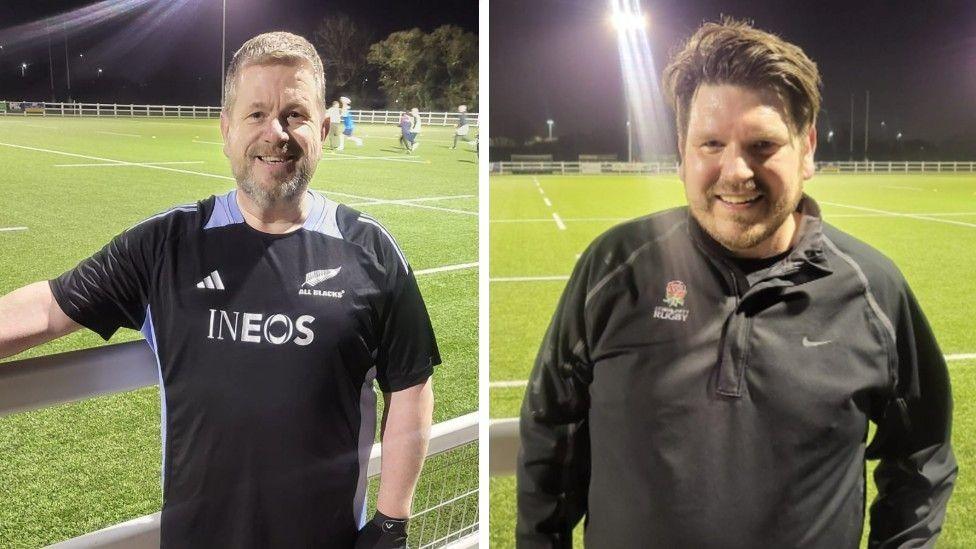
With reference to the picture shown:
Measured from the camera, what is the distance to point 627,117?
4.54 feet

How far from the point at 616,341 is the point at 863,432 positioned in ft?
1.30

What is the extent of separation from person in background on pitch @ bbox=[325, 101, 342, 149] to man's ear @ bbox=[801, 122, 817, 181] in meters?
0.79

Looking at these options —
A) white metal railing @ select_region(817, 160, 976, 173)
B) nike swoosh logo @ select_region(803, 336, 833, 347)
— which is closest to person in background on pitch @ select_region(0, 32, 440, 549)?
nike swoosh logo @ select_region(803, 336, 833, 347)

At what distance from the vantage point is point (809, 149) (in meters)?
1.21

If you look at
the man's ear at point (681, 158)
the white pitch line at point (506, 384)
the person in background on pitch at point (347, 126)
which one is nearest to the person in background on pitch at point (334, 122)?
the person in background on pitch at point (347, 126)

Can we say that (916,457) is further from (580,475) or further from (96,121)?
(96,121)

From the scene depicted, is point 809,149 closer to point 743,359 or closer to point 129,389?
point 743,359

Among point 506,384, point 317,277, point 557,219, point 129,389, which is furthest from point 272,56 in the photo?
point 557,219

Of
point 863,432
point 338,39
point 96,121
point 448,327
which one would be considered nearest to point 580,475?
point 863,432

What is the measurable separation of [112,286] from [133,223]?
9.0 inches

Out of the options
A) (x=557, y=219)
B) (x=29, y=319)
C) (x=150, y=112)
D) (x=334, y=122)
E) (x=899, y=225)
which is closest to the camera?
(x=29, y=319)

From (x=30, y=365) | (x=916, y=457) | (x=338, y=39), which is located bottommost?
(x=916, y=457)

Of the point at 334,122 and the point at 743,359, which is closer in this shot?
the point at 743,359

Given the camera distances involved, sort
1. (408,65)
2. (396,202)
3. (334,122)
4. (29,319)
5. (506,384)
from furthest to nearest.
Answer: (506,384), (396,202), (408,65), (334,122), (29,319)
